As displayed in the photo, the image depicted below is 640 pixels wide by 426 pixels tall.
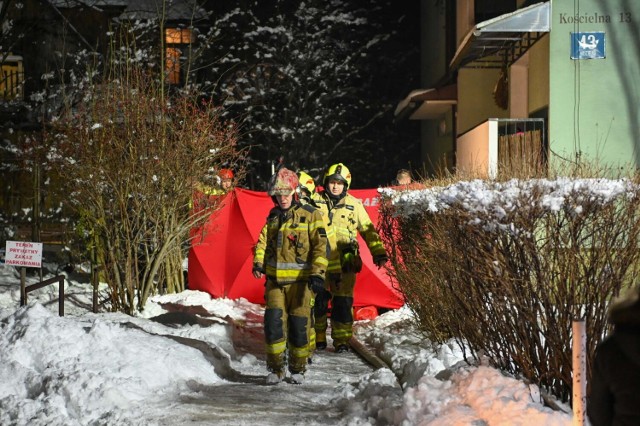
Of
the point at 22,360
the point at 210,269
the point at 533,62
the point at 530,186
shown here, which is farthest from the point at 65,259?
the point at 530,186

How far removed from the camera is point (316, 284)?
8.71 metres

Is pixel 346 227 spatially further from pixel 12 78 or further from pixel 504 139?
pixel 12 78

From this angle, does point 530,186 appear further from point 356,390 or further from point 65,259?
point 65,259

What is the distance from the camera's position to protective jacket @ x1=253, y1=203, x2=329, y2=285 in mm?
8938

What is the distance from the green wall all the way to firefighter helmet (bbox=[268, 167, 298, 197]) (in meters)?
6.81

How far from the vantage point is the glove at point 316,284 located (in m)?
8.70

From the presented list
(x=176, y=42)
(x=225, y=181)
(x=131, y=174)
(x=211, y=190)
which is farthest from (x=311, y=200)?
(x=176, y=42)

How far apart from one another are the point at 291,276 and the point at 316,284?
0.37 metres

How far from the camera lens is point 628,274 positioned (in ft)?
21.3

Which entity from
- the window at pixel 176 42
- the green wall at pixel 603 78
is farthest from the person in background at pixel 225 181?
the window at pixel 176 42

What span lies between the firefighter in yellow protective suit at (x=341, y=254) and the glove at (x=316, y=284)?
82.5 inches

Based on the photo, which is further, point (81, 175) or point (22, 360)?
point (81, 175)

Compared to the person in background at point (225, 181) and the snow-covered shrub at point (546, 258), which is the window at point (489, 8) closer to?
the person in background at point (225, 181)

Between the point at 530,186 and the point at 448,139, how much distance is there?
20766 millimetres
